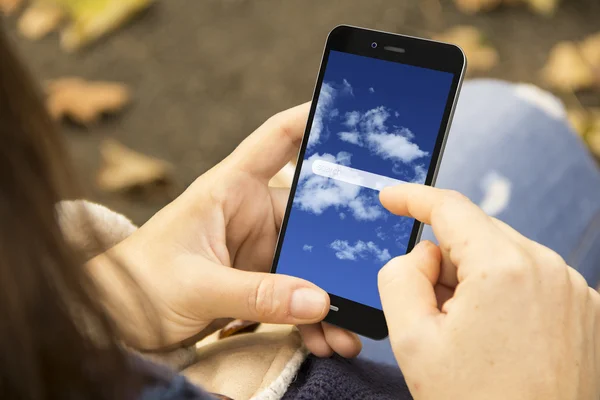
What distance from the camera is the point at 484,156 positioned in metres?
1.08

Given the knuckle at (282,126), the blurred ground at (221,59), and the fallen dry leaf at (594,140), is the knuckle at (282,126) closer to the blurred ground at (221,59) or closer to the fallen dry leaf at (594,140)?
the blurred ground at (221,59)

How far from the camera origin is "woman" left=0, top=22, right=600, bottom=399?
394mm

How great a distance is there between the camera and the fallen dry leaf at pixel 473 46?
1754 mm

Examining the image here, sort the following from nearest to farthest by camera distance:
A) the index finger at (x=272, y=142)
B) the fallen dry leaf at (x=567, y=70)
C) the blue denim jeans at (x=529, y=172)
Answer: the index finger at (x=272, y=142) < the blue denim jeans at (x=529, y=172) < the fallen dry leaf at (x=567, y=70)

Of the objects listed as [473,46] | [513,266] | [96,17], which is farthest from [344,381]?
[96,17]

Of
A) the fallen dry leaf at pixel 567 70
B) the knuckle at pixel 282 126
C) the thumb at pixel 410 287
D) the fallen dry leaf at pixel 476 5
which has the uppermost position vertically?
the fallen dry leaf at pixel 476 5

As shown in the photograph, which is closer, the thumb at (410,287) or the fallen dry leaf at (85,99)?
the thumb at (410,287)

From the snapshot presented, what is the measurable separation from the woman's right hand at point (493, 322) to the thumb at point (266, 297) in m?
0.16

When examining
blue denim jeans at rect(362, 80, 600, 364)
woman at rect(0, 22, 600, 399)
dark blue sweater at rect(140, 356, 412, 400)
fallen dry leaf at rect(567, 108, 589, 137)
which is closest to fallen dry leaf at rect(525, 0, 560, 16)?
fallen dry leaf at rect(567, 108, 589, 137)

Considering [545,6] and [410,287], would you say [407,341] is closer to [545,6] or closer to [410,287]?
[410,287]

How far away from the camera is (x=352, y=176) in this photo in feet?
2.81

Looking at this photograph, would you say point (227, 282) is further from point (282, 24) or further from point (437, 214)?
point (282, 24)

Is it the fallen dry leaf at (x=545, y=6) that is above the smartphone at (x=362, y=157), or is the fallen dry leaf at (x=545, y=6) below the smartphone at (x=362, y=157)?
above

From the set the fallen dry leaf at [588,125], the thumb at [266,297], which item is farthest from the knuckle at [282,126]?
the fallen dry leaf at [588,125]
